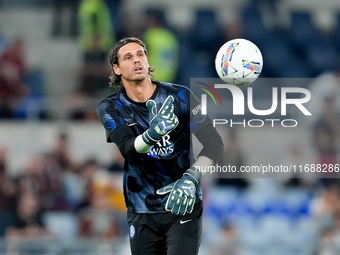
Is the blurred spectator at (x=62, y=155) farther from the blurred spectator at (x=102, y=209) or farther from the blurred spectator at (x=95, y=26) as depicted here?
the blurred spectator at (x=95, y=26)

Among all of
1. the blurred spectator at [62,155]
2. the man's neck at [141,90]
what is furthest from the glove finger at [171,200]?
the blurred spectator at [62,155]

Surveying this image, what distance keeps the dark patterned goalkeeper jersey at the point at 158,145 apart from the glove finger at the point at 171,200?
157mm

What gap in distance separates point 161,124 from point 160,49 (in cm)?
800

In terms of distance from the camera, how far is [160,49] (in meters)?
12.2

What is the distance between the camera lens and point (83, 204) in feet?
31.6

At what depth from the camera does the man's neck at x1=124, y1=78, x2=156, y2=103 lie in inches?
197

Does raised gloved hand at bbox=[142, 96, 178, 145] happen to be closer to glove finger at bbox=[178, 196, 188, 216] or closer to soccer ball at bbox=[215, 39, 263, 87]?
glove finger at bbox=[178, 196, 188, 216]

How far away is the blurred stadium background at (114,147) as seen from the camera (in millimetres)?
9141

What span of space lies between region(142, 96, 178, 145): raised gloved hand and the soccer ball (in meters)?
0.97

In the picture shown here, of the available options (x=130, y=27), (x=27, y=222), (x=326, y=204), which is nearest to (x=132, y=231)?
(x=27, y=222)

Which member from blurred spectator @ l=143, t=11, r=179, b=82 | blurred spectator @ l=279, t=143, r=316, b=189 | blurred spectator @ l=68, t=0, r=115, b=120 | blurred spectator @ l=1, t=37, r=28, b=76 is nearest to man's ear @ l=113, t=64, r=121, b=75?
blurred spectator @ l=279, t=143, r=316, b=189

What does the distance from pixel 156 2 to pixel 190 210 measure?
1104 centimetres

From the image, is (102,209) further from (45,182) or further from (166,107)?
(166,107)

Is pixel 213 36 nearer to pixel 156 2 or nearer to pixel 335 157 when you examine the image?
pixel 156 2
